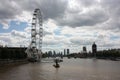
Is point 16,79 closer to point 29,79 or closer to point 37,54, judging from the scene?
point 29,79

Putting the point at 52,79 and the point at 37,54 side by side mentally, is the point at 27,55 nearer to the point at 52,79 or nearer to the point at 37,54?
the point at 37,54

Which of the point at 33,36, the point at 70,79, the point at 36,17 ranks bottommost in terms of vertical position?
the point at 70,79

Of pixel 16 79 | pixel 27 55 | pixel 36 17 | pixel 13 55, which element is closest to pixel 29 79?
pixel 16 79

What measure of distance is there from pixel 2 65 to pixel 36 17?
1956 inches

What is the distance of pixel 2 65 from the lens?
82125 mm

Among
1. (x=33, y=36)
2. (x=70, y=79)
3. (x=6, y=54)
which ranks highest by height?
(x=33, y=36)

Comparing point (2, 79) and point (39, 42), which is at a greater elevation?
point (39, 42)

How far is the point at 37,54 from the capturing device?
447 feet

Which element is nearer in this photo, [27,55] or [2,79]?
[2,79]

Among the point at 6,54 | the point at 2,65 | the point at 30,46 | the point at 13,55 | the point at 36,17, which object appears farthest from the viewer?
the point at 30,46

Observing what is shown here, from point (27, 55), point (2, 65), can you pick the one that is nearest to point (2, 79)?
point (2, 65)

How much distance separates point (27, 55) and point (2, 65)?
61.5 m

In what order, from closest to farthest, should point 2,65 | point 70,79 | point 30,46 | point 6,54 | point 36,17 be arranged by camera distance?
point 70,79 → point 2,65 → point 6,54 → point 36,17 → point 30,46

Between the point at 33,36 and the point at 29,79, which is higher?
the point at 33,36
